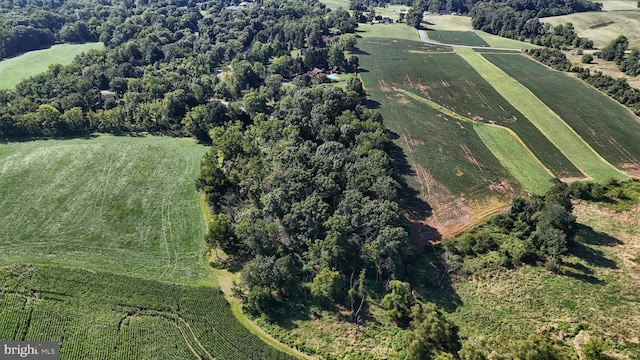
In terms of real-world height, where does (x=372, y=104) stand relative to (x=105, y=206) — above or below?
above

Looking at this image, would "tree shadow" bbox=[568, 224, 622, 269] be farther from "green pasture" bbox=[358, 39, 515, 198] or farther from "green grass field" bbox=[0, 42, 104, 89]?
"green grass field" bbox=[0, 42, 104, 89]

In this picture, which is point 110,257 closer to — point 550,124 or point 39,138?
point 39,138

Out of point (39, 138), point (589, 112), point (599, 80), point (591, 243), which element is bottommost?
point (591, 243)

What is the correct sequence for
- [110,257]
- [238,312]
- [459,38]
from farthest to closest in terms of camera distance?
1. [459,38]
2. [110,257]
3. [238,312]

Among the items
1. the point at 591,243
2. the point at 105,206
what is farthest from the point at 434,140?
the point at 105,206

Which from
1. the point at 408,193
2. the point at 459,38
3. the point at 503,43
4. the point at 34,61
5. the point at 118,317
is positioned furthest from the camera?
the point at 459,38

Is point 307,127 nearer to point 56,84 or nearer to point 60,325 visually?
point 60,325

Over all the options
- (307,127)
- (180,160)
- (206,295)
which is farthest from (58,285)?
(307,127)
